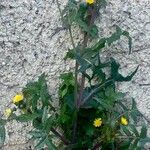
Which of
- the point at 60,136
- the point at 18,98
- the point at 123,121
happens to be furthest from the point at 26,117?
the point at 123,121

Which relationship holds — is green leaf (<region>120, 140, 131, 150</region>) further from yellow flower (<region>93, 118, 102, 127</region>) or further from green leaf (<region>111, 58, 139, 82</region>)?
green leaf (<region>111, 58, 139, 82</region>)

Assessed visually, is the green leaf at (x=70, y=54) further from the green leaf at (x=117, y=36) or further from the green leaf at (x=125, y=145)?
the green leaf at (x=125, y=145)

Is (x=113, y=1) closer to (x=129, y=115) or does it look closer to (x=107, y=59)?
(x=107, y=59)

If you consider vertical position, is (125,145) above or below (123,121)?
below

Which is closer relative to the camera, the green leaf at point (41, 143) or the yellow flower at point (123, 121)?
the green leaf at point (41, 143)

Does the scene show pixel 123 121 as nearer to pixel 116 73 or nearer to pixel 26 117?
pixel 116 73

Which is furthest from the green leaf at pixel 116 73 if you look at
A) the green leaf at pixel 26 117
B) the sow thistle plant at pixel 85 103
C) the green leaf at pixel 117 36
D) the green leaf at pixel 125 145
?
the green leaf at pixel 26 117

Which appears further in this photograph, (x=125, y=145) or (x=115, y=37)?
(x=125, y=145)

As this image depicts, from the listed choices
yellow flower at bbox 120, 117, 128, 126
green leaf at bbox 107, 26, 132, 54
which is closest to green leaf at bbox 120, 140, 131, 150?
yellow flower at bbox 120, 117, 128, 126

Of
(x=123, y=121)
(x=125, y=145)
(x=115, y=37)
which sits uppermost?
(x=115, y=37)
